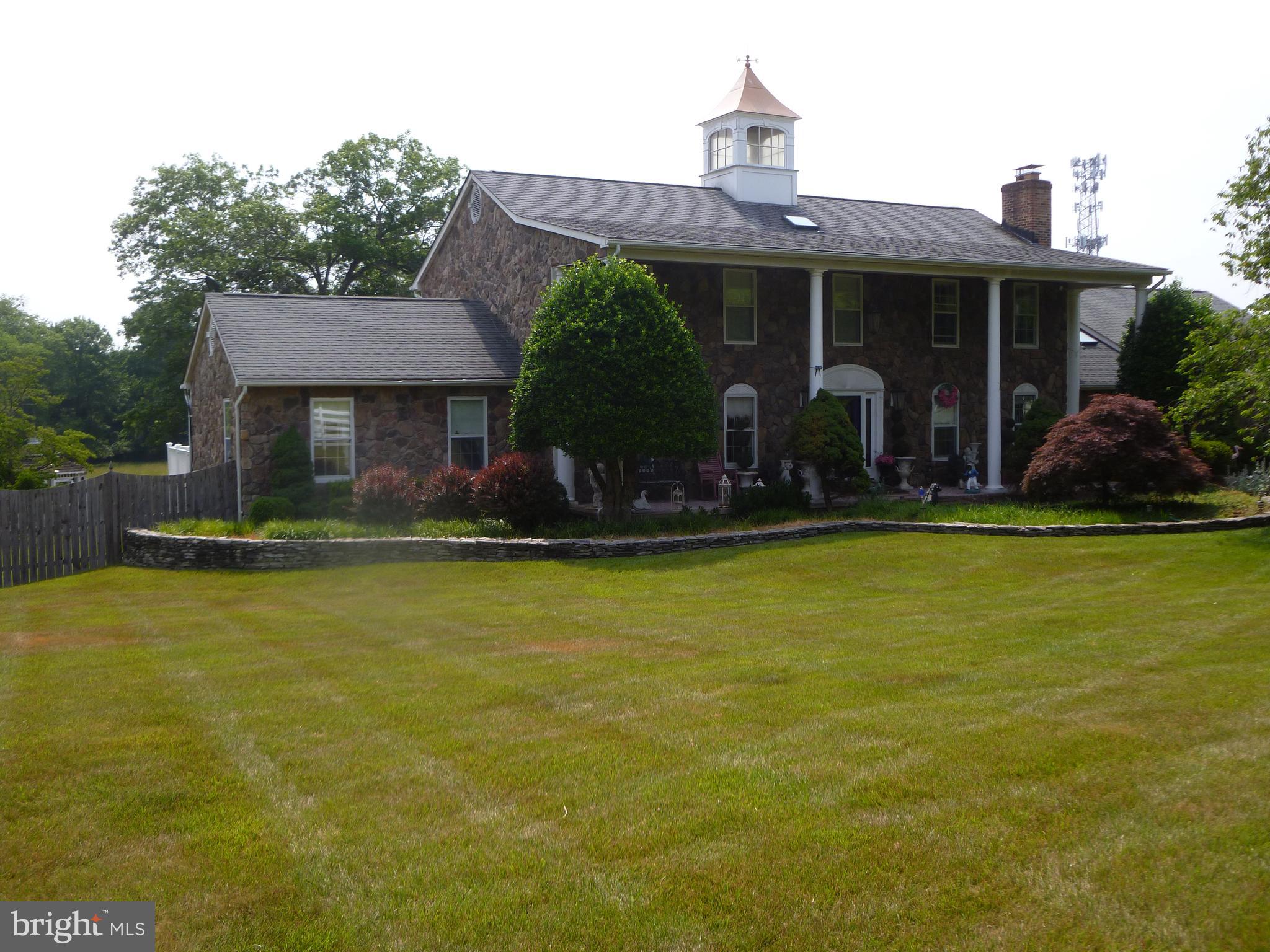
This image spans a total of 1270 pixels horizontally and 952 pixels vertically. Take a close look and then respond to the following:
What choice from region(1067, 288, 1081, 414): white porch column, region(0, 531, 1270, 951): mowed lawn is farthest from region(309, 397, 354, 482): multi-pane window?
region(1067, 288, 1081, 414): white porch column

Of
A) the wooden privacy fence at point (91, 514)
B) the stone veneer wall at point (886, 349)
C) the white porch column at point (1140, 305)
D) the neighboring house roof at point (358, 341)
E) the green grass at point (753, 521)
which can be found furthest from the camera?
the white porch column at point (1140, 305)

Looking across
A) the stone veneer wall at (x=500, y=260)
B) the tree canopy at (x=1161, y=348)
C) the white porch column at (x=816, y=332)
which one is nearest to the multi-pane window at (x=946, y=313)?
the tree canopy at (x=1161, y=348)

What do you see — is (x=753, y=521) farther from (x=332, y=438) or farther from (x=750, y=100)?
(x=750, y=100)

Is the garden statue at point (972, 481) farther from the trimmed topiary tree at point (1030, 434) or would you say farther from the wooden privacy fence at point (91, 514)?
the wooden privacy fence at point (91, 514)

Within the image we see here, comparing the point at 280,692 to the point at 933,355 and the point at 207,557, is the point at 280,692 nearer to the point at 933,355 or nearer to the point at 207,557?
the point at 207,557

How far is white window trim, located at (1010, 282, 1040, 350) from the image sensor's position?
25.4 m

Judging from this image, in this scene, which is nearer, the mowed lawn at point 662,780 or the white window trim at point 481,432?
the mowed lawn at point 662,780

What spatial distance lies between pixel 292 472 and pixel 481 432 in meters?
3.74

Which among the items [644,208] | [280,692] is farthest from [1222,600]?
[644,208]

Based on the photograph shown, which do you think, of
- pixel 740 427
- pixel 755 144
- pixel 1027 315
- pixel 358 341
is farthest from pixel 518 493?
pixel 1027 315

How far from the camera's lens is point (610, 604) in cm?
1220

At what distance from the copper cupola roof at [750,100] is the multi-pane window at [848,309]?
4.99 metres

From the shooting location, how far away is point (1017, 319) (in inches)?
1004

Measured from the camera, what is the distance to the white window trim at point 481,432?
20.9m
